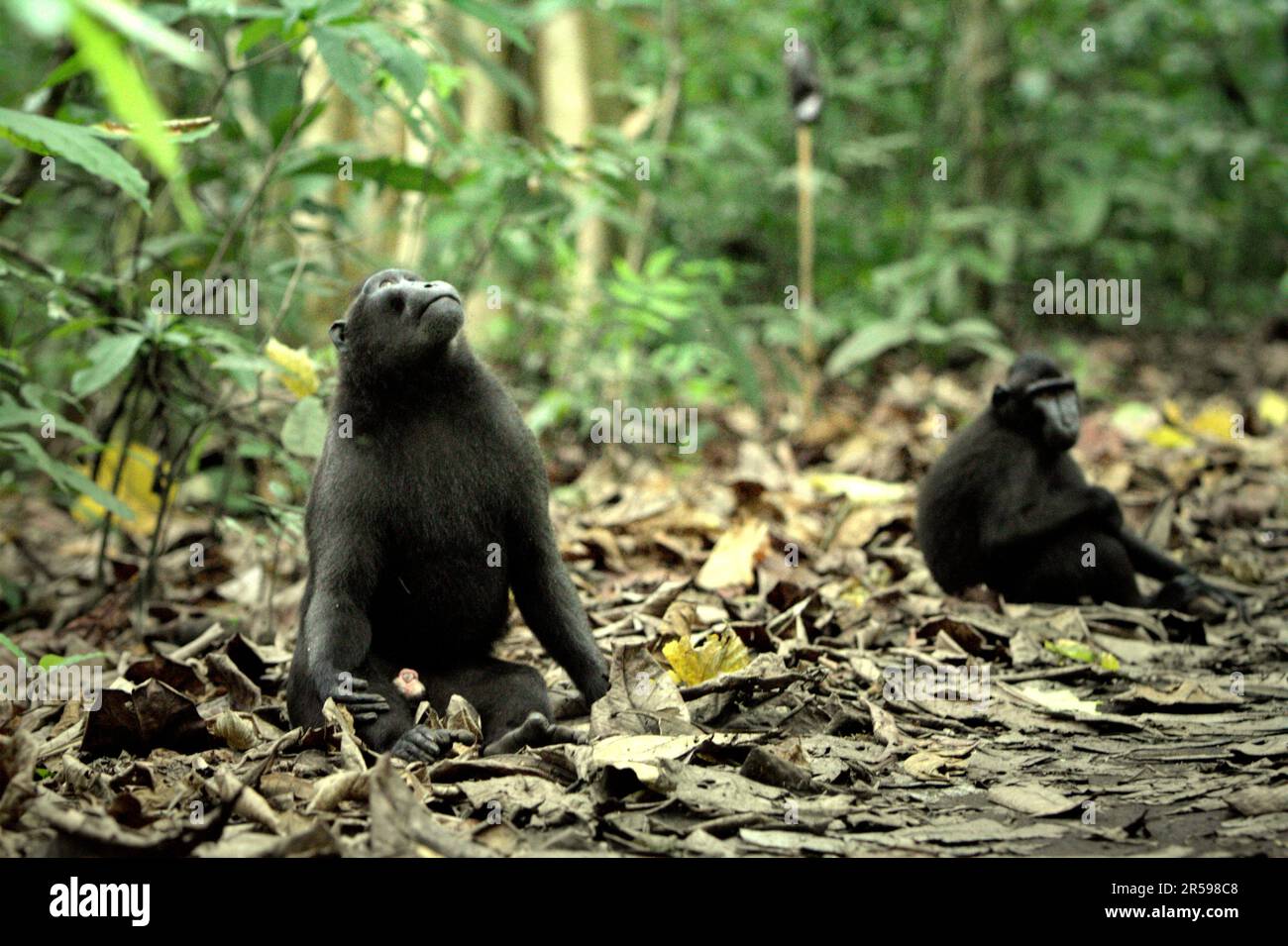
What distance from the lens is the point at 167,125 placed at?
4086mm

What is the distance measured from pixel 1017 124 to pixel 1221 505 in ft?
19.6

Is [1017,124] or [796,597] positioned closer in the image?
[796,597]

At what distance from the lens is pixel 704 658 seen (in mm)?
4145

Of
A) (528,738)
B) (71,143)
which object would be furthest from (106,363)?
(528,738)

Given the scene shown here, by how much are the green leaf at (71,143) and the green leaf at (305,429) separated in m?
1.11

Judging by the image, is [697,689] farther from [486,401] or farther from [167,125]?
[167,125]

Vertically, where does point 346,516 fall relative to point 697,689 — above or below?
above

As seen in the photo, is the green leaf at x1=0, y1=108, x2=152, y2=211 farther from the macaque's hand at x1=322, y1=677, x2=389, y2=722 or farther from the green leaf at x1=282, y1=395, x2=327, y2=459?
the macaque's hand at x1=322, y1=677, x2=389, y2=722

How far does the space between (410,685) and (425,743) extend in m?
0.52

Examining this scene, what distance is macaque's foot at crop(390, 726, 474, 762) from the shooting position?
142 inches

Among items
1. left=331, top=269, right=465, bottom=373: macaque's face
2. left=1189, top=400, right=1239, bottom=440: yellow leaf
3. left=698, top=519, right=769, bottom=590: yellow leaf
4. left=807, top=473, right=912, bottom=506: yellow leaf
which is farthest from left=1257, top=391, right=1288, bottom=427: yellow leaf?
left=331, top=269, right=465, bottom=373: macaque's face
